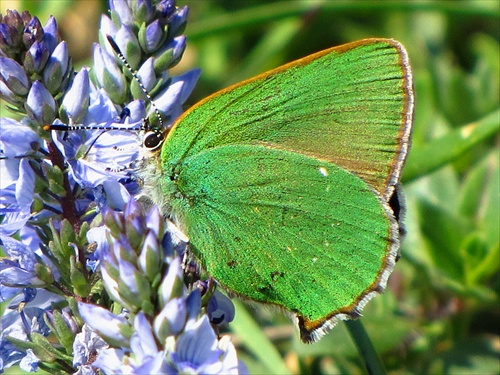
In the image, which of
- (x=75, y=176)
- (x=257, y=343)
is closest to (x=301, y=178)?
(x=75, y=176)

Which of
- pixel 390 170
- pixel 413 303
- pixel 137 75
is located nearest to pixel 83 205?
pixel 137 75

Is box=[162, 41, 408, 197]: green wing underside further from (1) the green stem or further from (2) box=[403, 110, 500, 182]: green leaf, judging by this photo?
(2) box=[403, 110, 500, 182]: green leaf

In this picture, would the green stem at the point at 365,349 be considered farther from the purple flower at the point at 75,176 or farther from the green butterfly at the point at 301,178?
the purple flower at the point at 75,176

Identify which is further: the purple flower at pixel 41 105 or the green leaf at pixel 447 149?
the green leaf at pixel 447 149

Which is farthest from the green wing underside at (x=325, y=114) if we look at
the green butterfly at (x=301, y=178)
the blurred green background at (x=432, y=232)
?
the blurred green background at (x=432, y=232)

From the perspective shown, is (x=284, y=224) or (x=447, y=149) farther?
(x=447, y=149)

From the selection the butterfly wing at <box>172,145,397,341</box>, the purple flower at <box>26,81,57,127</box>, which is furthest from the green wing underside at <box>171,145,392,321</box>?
the purple flower at <box>26,81,57,127</box>

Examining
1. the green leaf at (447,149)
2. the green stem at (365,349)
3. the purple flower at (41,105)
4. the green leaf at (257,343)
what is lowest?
the green leaf at (257,343)

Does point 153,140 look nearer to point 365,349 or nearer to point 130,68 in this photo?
point 130,68
